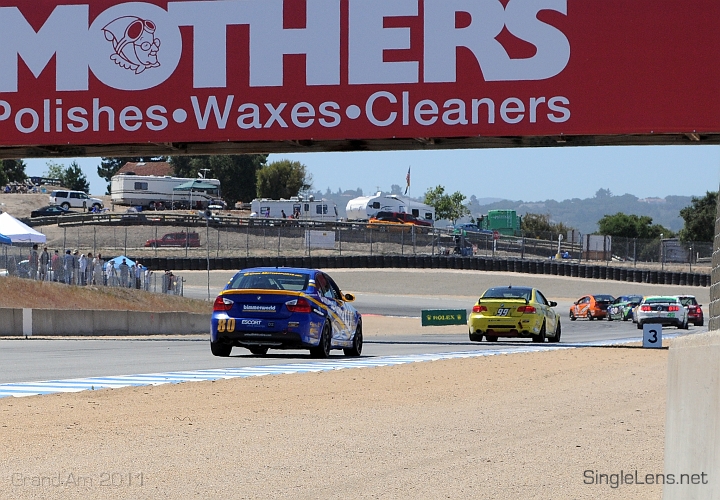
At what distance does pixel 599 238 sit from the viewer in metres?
70.9

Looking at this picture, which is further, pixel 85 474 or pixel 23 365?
pixel 23 365

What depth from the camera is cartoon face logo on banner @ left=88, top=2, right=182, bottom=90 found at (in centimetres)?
2958

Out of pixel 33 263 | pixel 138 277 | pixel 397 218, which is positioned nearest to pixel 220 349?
pixel 33 263

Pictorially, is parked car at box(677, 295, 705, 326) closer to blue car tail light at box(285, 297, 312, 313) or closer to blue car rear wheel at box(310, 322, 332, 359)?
blue car rear wheel at box(310, 322, 332, 359)

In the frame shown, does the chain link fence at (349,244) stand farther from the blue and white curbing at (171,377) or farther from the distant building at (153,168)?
the distant building at (153,168)

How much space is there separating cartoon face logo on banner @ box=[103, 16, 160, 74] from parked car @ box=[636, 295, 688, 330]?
19.8 meters

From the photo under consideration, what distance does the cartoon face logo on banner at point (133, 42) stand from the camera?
29.7 metres

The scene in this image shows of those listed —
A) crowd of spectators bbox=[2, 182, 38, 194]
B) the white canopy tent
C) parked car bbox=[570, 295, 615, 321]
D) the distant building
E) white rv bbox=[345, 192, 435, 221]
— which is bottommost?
parked car bbox=[570, 295, 615, 321]

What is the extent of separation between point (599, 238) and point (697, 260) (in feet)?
19.3

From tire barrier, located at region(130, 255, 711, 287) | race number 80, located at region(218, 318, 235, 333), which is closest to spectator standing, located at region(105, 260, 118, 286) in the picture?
race number 80, located at region(218, 318, 235, 333)

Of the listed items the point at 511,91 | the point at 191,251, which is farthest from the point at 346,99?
the point at 191,251

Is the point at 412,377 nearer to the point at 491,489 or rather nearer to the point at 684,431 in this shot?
the point at 491,489

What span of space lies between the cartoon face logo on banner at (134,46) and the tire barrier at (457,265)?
34237 mm

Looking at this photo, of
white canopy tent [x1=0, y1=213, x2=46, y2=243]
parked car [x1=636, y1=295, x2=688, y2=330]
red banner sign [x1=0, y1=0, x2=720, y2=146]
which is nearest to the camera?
red banner sign [x1=0, y1=0, x2=720, y2=146]
